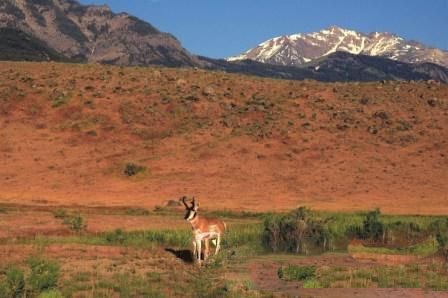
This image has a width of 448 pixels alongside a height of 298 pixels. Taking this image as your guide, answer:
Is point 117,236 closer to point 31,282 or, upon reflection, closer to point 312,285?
point 312,285

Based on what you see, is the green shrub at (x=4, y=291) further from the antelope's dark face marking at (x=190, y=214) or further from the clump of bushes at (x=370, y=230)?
the clump of bushes at (x=370, y=230)

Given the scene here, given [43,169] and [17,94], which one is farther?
[17,94]

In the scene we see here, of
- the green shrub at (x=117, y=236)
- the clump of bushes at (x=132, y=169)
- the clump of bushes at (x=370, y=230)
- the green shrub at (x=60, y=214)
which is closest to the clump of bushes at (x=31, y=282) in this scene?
the green shrub at (x=117, y=236)

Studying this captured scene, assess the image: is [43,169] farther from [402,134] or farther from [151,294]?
[151,294]

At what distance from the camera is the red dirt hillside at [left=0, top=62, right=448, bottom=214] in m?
51.7

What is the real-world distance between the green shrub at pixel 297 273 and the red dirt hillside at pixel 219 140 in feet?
79.5

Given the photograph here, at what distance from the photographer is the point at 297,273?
20641 millimetres

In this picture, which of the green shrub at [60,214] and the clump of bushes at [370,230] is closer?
the clump of bushes at [370,230]

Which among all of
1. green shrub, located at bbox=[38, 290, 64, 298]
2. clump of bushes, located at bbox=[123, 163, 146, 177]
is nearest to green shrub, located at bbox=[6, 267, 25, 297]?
green shrub, located at bbox=[38, 290, 64, 298]

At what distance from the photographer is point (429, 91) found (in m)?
81.3

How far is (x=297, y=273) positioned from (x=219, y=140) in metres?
44.8

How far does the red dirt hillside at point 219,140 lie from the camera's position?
51.7m

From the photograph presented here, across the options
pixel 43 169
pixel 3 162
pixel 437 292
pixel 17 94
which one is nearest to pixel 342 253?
pixel 437 292

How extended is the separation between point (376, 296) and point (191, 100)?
5885cm
